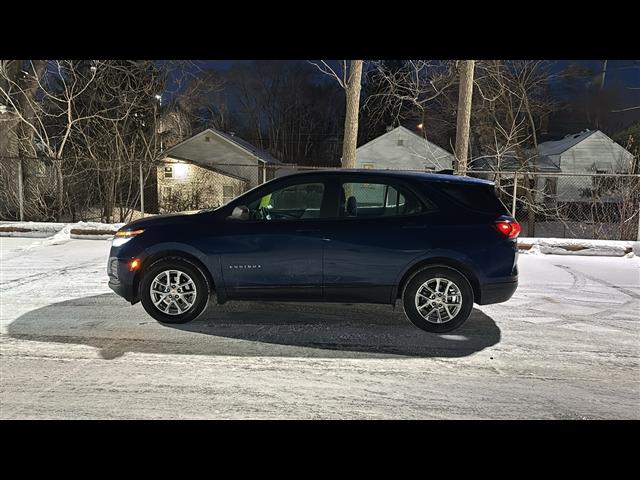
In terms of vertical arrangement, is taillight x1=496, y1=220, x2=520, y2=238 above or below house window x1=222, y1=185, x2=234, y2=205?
below

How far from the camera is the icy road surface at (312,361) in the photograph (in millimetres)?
3498

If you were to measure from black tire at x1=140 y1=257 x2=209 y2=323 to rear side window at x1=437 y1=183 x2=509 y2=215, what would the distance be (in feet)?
9.70

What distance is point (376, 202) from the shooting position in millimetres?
5570

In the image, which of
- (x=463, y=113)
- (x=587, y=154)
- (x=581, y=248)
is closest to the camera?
(x=581, y=248)

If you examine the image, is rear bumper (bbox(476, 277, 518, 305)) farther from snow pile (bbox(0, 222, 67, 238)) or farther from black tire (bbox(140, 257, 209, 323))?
snow pile (bbox(0, 222, 67, 238))

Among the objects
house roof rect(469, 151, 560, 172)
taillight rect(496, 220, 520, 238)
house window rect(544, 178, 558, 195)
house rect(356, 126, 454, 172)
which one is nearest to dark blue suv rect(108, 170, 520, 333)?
taillight rect(496, 220, 520, 238)

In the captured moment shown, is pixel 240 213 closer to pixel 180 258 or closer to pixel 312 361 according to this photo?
pixel 180 258

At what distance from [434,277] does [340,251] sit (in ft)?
3.57

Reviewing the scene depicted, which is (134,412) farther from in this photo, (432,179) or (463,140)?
(463,140)

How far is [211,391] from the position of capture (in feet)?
12.1

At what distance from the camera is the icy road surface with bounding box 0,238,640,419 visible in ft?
11.5

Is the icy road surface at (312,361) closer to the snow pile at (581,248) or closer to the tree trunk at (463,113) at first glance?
the snow pile at (581,248)

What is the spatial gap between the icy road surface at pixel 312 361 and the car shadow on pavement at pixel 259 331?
2 centimetres

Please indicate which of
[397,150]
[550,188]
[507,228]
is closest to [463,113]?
[507,228]
